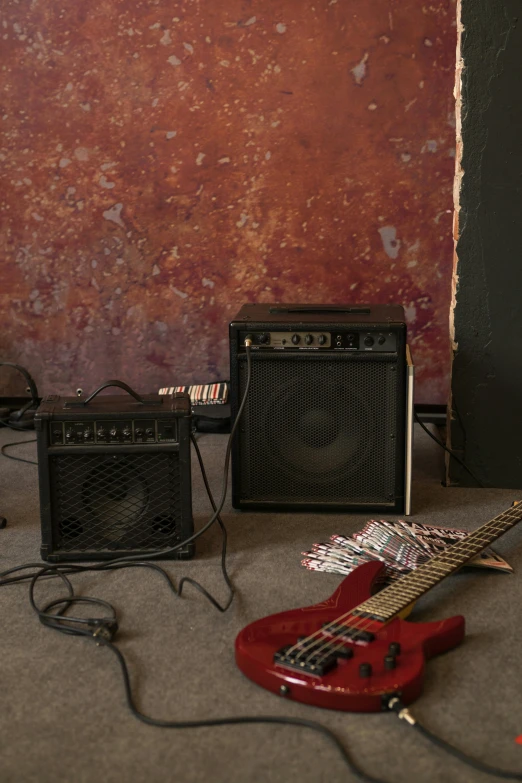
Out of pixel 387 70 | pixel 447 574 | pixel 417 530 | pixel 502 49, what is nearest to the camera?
pixel 447 574

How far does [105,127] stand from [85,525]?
1.77 meters

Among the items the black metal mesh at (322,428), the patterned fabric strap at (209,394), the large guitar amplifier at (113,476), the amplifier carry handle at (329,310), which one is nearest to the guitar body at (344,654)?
the large guitar amplifier at (113,476)

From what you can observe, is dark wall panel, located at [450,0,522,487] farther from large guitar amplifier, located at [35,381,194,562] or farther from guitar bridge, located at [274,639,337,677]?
guitar bridge, located at [274,639,337,677]

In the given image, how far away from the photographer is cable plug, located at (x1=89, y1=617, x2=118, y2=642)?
167cm

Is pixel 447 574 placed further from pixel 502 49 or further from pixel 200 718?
pixel 502 49

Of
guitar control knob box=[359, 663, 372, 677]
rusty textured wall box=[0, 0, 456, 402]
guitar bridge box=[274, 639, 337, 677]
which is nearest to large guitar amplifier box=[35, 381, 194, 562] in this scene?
guitar bridge box=[274, 639, 337, 677]

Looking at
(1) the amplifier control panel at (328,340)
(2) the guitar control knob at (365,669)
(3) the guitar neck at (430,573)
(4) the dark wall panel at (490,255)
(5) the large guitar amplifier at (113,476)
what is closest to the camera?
(2) the guitar control knob at (365,669)

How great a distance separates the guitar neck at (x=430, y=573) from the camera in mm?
1582

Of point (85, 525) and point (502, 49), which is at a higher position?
point (502, 49)

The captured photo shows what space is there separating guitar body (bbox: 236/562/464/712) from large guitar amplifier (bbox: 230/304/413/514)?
25.6 inches

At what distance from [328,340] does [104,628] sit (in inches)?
36.3

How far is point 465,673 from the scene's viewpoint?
1.55m

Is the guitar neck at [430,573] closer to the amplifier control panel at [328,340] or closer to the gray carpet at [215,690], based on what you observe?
the gray carpet at [215,690]

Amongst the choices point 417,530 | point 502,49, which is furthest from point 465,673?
point 502,49
